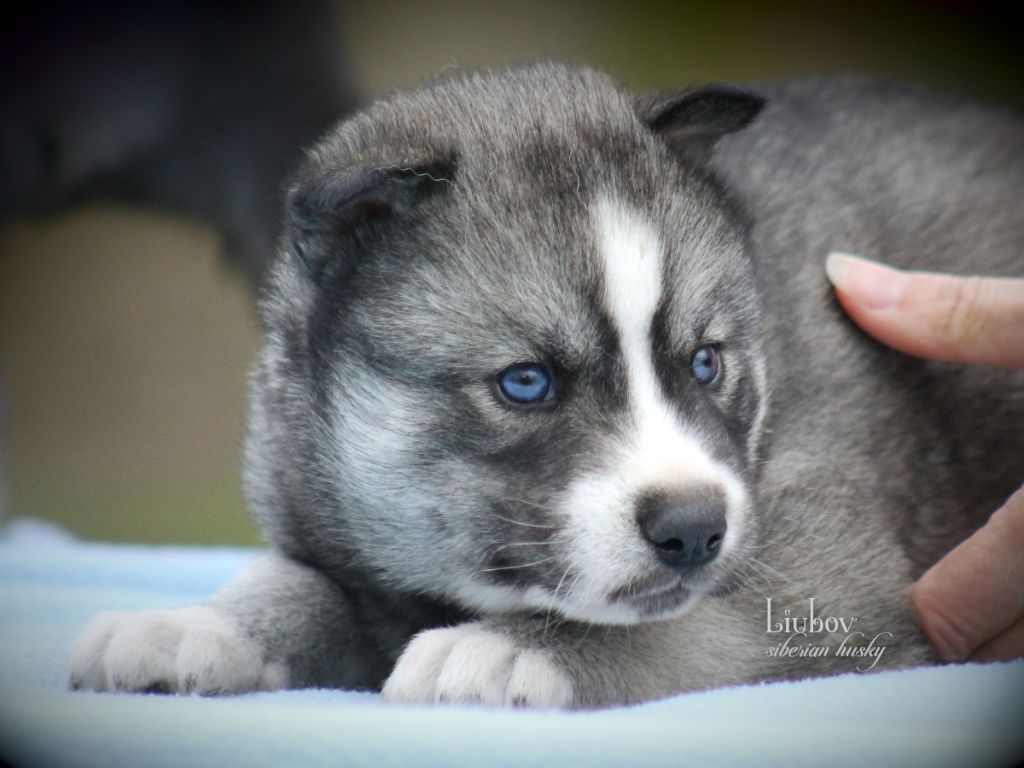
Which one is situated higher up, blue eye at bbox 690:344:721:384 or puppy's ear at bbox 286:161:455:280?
puppy's ear at bbox 286:161:455:280

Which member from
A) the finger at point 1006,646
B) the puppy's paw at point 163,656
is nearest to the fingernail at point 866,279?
the finger at point 1006,646

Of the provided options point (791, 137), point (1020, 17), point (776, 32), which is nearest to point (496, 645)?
point (776, 32)

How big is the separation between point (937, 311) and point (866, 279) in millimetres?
199

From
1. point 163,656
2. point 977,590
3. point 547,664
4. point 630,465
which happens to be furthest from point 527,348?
point 977,590

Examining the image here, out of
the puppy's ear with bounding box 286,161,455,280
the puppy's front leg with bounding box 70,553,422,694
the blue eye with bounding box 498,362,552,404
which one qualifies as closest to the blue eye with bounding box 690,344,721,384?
the blue eye with bounding box 498,362,552,404

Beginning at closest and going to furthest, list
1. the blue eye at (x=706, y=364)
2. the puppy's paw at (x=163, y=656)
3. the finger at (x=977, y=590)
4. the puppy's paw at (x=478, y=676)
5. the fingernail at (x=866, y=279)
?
the puppy's paw at (x=478, y=676), the puppy's paw at (x=163, y=656), the blue eye at (x=706, y=364), the finger at (x=977, y=590), the fingernail at (x=866, y=279)

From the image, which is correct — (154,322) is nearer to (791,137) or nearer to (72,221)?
(72,221)

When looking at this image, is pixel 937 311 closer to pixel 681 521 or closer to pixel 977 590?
pixel 977 590

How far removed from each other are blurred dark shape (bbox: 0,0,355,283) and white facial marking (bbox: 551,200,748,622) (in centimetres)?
60

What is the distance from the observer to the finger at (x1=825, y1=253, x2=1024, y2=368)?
2.67 meters

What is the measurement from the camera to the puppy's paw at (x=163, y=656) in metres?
2.20

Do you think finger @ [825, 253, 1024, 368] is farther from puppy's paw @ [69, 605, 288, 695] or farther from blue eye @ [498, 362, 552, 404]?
puppy's paw @ [69, 605, 288, 695]

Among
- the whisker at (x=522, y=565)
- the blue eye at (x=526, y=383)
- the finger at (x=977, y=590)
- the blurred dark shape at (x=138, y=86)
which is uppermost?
the blurred dark shape at (x=138, y=86)

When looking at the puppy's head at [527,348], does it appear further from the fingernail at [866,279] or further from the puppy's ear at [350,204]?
the fingernail at [866,279]
